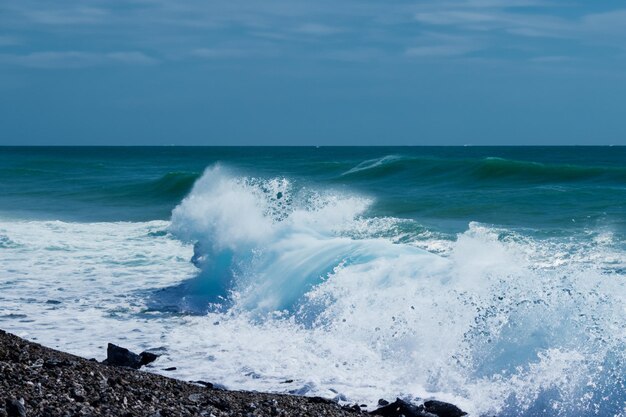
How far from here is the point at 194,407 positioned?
560 centimetres

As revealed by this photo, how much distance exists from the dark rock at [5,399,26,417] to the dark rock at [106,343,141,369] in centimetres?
231

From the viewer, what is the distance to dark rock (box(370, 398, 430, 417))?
6.14m

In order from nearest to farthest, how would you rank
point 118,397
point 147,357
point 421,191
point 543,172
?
point 118,397 → point 147,357 → point 421,191 → point 543,172

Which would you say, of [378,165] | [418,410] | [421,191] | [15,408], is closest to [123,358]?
[15,408]

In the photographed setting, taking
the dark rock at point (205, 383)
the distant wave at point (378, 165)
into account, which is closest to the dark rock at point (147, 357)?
the dark rock at point (205, 383)

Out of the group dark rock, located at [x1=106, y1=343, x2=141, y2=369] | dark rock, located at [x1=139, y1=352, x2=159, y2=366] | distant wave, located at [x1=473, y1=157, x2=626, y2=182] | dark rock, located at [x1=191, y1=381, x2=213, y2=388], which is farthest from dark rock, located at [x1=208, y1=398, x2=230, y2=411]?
distant wave, located at [x1=473, y1=157, x2=626, y2=182]

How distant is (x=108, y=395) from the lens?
5512 millimetres

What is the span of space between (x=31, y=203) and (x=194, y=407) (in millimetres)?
21436

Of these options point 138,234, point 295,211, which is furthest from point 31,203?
point 295,211

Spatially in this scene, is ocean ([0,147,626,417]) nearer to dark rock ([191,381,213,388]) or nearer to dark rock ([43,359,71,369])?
dark rock ([191,381,213,388])

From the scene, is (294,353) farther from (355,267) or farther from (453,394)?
(355,267)

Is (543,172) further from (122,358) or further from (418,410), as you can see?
(418,410)

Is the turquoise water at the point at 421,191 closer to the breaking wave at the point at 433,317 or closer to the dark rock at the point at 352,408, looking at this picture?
the breaking wave at the point at 433,317

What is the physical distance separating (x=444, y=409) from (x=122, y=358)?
108 inches
